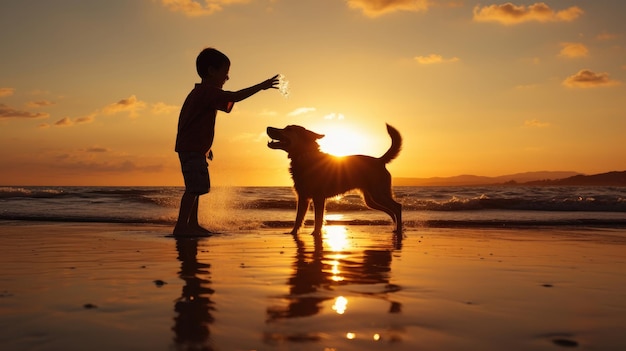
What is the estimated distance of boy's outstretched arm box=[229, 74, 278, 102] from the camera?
6.46 meters

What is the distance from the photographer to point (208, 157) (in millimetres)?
7297

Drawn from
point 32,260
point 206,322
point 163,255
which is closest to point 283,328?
point 206,322

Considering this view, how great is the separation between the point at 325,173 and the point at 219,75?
220cm

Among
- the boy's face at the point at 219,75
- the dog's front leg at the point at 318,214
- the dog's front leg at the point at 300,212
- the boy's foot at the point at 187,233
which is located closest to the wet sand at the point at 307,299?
the boy's foot at the point at 187,233

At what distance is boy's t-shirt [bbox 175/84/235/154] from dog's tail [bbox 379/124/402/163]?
2795 mm

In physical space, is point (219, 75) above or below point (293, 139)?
above

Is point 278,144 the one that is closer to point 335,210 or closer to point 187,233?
point 187,233

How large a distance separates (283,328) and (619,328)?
5.05 ft

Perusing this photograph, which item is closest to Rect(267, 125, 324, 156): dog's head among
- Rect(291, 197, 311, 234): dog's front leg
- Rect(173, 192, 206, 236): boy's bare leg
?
Rect(291, 197, 311, 234): dog's front leg

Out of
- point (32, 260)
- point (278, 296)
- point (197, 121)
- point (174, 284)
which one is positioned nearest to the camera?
point (278, 296)

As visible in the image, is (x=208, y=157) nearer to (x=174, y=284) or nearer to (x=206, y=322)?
(x=174, y=284)

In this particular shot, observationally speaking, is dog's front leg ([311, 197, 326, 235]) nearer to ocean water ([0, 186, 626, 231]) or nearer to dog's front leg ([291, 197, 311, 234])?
dog's front leg ([291, 197, 311, 234])

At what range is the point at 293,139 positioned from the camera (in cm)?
778

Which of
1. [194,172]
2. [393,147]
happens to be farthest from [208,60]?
[393,147]
